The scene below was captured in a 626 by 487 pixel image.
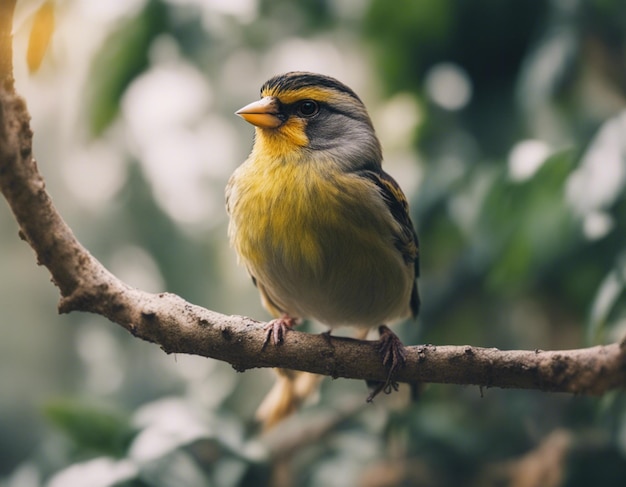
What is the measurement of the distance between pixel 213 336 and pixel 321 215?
650 mm

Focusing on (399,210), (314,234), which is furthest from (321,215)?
(399,210)

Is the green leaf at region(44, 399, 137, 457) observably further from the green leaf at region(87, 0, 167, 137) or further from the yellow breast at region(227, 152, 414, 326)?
the green leaf at region(87, 0, 167, 137)

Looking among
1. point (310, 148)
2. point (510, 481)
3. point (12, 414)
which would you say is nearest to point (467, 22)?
point (310, 148)

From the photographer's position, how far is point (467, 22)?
3785 millimetres

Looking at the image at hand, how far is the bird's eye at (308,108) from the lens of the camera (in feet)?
9.46

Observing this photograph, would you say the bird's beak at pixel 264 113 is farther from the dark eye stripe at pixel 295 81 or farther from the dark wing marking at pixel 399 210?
the dark wing marking at pixel 399 210

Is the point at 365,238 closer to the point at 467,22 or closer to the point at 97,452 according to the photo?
the point at 97,452

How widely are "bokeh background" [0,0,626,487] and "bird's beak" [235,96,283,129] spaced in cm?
82

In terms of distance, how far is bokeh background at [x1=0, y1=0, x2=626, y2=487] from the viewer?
3.05 meters

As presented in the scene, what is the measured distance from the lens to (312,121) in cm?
291

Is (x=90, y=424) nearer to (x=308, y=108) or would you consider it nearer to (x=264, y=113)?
(x=264, y=113)

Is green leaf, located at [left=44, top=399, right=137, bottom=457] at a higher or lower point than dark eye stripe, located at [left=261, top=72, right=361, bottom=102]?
lower

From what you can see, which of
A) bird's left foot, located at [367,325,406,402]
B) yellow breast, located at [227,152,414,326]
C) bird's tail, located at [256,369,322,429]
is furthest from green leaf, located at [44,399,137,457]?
bird's left foot, located at [367,325,406,402]

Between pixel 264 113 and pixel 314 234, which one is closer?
pixel 314 234
